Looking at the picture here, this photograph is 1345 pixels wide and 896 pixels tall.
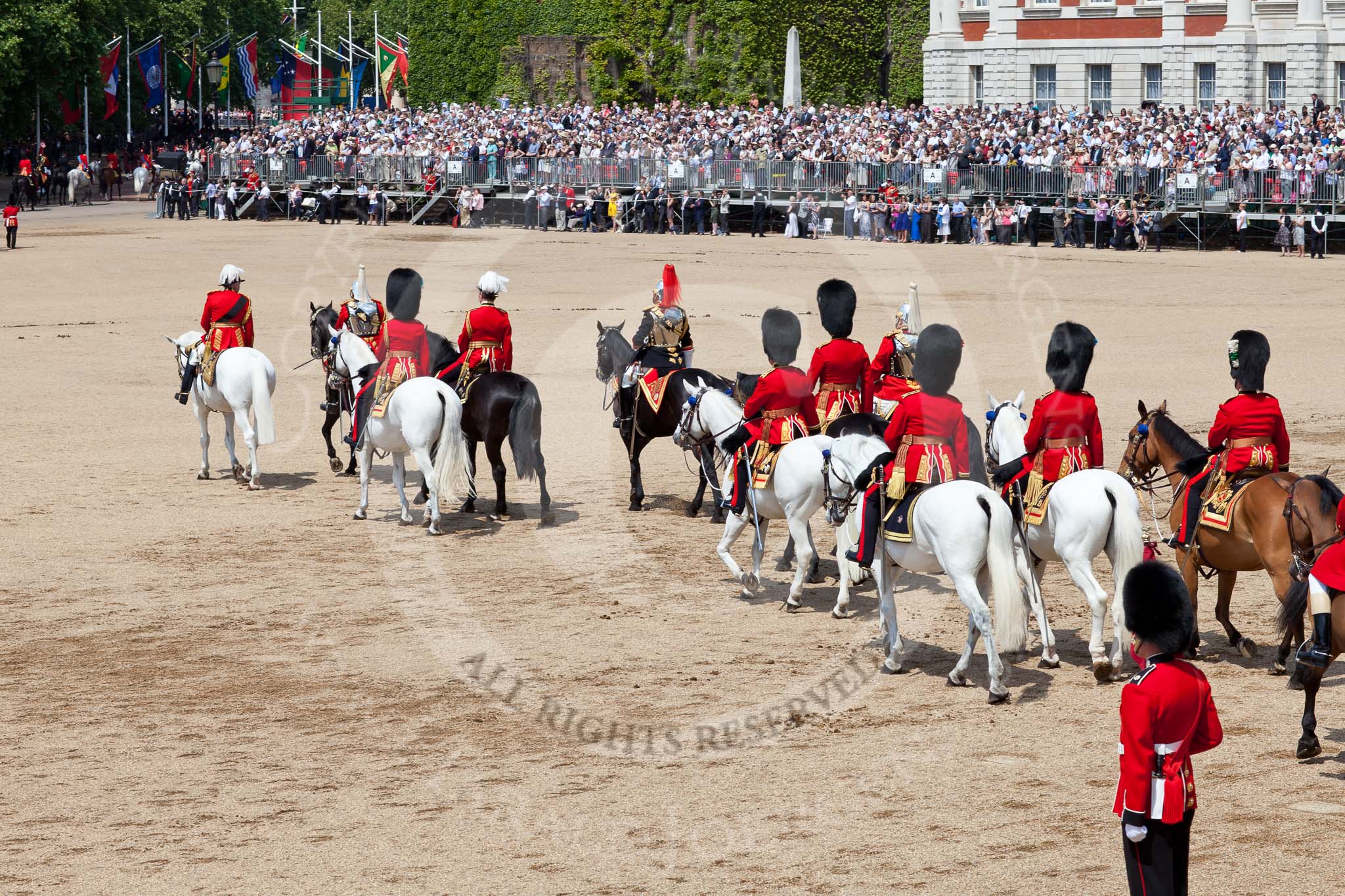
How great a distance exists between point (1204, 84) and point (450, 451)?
162 ft

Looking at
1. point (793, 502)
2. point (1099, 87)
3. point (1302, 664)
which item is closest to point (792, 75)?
point (1099, 87)

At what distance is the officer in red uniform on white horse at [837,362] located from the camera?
13602 millimetres

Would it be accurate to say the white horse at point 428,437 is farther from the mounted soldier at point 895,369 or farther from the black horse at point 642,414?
the mounted soldier at point 895,369

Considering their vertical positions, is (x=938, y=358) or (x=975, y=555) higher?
(x=938, y=358)

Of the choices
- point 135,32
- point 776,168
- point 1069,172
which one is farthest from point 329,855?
point 135,32

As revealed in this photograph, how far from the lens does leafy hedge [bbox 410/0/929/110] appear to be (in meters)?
67.2

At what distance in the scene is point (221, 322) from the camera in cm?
1725

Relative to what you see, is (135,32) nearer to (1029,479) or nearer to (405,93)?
(405,93)

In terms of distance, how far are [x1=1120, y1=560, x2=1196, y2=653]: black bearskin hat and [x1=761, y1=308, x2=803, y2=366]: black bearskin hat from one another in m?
6.53

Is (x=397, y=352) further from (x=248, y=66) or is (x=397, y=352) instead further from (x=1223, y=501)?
(x=248, y=66)

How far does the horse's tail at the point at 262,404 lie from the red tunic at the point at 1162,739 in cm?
1181

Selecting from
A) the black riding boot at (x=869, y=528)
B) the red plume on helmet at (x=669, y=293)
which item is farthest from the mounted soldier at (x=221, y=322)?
the black riding boot at (x=869, y=528)

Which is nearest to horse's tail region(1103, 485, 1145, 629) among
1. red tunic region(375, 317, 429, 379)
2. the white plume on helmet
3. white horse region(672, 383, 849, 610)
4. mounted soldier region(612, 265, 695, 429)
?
white horse region(672, 383, 849, 610)

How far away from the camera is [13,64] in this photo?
57.6 meters
